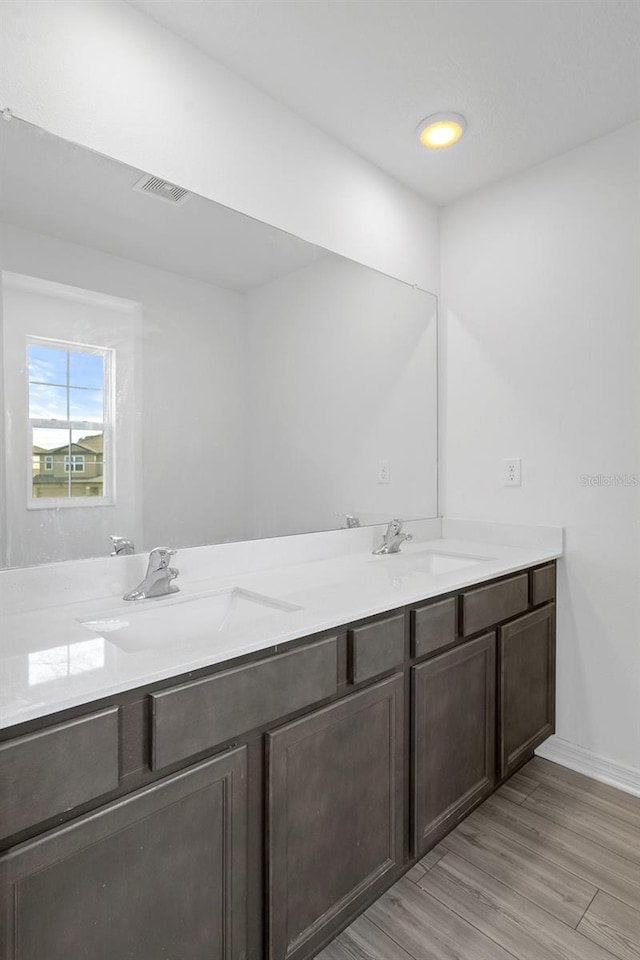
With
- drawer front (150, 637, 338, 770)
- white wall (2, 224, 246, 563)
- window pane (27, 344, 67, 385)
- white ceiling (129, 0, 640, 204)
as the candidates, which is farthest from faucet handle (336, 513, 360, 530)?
white ceiling (129, 0, 640, 204)

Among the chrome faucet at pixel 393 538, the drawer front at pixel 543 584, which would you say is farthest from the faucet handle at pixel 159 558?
the drawer front at pixel 543 584

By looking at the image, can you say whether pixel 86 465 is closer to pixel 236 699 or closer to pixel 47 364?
pixel 47 364

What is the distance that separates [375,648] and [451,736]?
0.52 m

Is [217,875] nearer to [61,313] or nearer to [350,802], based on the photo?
[350,802]

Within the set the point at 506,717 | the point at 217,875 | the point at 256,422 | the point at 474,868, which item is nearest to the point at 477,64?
the point at 256,422

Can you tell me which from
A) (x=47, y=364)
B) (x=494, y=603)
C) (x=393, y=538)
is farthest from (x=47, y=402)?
(x=494, y=603)

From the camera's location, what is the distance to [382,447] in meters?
2.29

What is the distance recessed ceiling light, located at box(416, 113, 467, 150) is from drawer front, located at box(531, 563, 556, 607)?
1.67m

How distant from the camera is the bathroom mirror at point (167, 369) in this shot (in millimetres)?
1314

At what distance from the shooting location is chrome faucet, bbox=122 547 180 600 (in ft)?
4.65

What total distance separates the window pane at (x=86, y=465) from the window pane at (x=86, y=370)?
0.42ft

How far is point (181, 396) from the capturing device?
1.61m

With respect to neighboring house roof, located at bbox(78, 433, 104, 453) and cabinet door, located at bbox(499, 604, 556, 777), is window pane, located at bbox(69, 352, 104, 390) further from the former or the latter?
cabinet door, located at bbox(499, 604, 556, 777)

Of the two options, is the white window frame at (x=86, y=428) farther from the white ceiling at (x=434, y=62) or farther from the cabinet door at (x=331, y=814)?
the white ceiling at (x=434, y=62)
